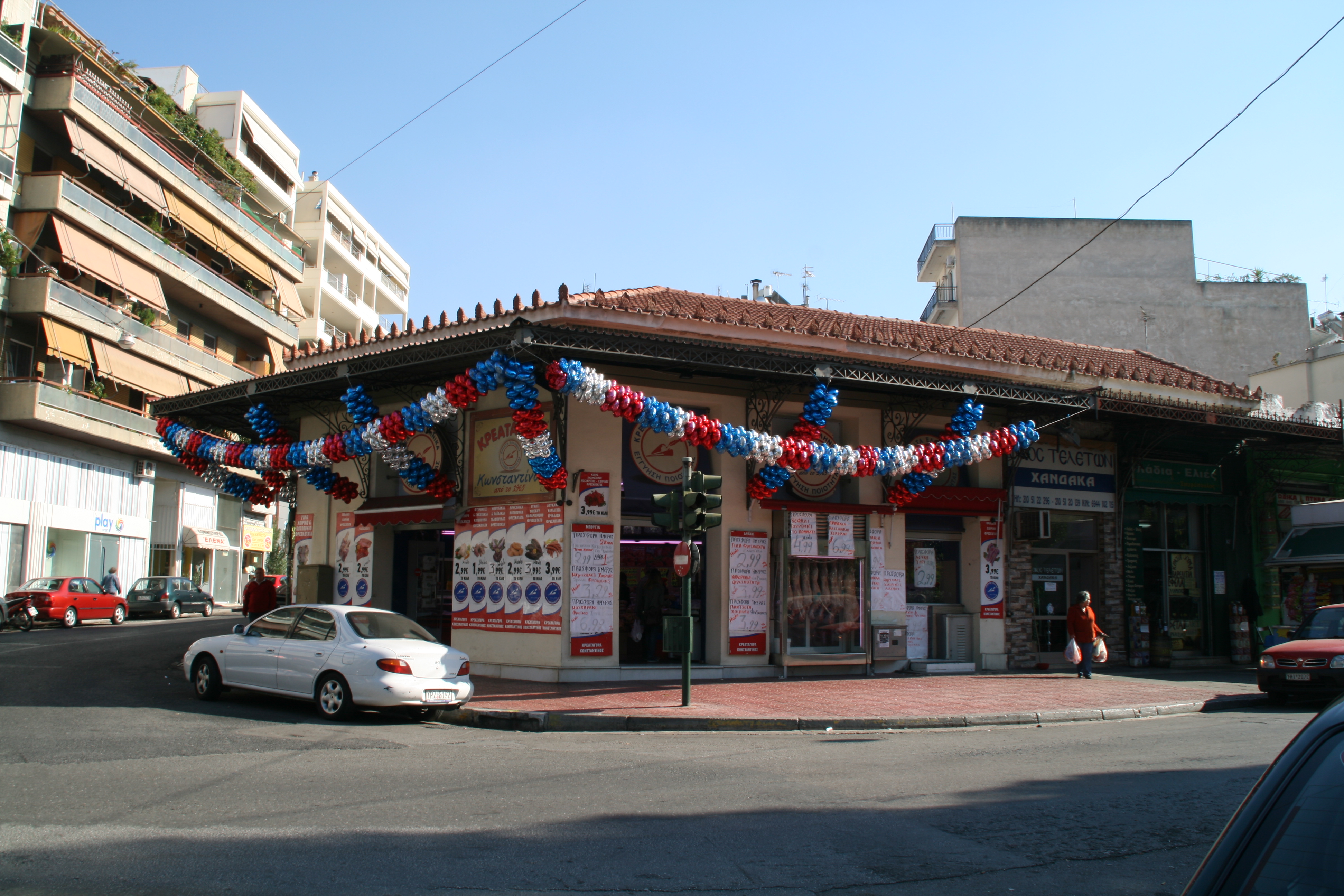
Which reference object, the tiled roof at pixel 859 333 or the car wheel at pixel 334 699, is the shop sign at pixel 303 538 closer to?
the tiled roof at pixel 859 333

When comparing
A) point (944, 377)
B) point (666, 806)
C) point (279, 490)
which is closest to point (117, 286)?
point (279, 490)

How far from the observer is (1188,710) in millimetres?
13656

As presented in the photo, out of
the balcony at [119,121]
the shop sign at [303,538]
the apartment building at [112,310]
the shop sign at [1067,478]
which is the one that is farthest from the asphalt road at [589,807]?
the balcony at [119,121]

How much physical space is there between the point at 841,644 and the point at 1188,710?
5320 mm

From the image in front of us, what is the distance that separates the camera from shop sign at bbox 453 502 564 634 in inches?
567

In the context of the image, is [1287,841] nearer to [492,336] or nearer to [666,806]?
[666,806]

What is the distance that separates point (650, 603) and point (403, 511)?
4509mm

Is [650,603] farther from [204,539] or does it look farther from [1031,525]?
[204,539]

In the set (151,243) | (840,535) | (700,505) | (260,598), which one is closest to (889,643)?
(840,535)

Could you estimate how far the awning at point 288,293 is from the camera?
43.8 metres

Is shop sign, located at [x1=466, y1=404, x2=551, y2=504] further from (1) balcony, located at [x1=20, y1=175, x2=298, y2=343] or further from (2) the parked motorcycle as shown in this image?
(1) balcony, located at [x1=20, y1=175, x2=298, y2=343]

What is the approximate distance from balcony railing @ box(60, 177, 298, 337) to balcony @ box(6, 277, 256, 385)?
8.52ft

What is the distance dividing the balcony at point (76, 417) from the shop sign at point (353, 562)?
520 inches

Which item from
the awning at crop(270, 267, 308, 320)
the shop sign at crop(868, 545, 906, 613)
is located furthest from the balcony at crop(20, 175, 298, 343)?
the shop sign at crop(868, 545, 906, 613)
